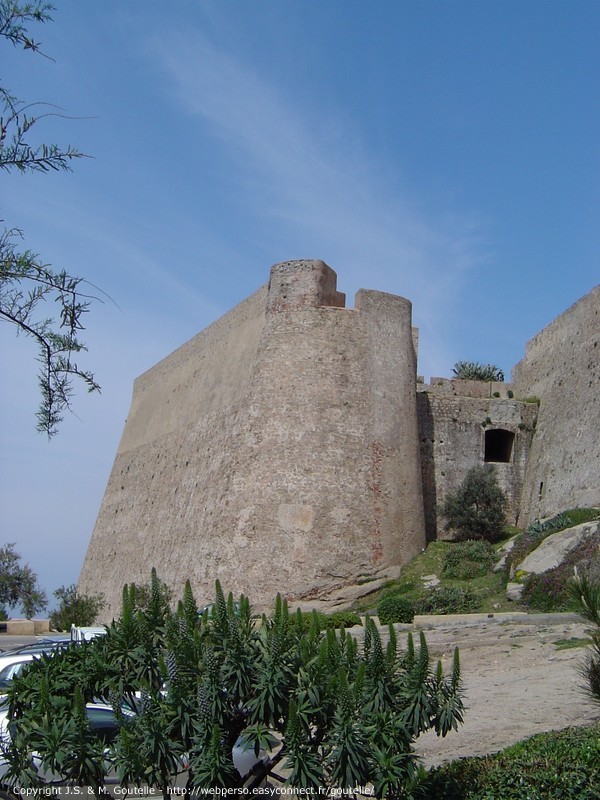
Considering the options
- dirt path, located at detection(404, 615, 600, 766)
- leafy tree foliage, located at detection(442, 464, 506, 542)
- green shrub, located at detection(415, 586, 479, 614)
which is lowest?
dirt path, located at detection(404, 615, 600, 766)

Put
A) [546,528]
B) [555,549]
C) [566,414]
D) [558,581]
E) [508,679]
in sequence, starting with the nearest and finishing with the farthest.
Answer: [508,679] < [558,581] < [555,549] < [546,528] < [566,414]

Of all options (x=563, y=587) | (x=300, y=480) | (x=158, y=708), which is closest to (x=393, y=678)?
(x=158, y=708)

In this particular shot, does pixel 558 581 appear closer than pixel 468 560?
Yes

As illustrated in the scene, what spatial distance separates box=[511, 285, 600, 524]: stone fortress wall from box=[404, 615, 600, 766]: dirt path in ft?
26.2

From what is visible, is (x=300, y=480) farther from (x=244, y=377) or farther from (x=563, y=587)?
(x=563, y=587)

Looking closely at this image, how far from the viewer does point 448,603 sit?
1836 centimetres

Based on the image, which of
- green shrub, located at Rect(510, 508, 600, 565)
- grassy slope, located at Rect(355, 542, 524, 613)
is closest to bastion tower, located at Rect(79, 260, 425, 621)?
grassy slope, located at Rect(355, 542, 524, 613)

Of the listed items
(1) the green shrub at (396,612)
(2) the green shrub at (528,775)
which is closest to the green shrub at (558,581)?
(1) the green shrub at (396,612)

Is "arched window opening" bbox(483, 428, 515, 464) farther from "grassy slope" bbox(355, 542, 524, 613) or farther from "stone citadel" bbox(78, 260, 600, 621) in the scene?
"grassy slope" bbox(355, 542, 524, 613)

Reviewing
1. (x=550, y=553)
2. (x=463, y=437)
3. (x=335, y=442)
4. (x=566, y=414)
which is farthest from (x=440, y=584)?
(x=463, y=437)

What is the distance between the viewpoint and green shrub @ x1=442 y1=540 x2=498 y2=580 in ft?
69.4

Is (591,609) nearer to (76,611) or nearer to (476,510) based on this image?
(476,510)

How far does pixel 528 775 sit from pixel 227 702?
2545mm

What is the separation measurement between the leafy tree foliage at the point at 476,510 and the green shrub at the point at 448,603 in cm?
582
